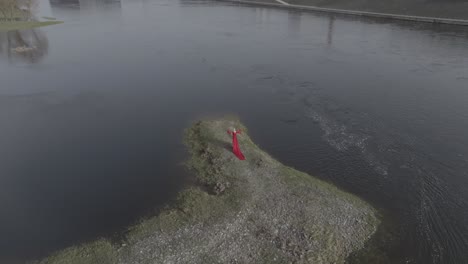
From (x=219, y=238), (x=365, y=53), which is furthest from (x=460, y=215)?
(x=365, y=53)

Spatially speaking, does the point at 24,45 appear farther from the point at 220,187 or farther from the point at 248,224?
the point at 248,224

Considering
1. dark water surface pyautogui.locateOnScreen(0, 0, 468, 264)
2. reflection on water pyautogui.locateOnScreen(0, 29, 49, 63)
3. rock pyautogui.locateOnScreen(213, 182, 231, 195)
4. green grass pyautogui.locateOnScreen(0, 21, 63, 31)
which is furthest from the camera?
green grass pyautogui.locateOnScreen(0, 21, 63, 31)

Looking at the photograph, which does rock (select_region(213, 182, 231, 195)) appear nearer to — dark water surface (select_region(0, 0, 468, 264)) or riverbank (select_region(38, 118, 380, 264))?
riverbank (select_region(38, 118, 380, 264))

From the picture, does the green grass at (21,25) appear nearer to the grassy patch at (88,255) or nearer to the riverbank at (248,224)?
the riverbank at (248,224)

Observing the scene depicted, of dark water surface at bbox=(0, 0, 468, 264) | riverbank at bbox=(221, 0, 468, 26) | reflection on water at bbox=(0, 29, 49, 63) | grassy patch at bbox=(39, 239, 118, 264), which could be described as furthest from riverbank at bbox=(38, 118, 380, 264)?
riverbank at bbox=(221, 0, 468, 26)

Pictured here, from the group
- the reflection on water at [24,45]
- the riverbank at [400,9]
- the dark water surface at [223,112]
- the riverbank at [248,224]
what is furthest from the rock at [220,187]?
the riverbank at [400,9]

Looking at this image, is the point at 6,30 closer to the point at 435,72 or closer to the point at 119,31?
the point at 119,31
